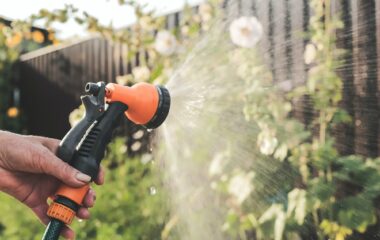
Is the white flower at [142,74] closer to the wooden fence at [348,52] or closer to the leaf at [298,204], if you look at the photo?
the wooden fence at [348,52]

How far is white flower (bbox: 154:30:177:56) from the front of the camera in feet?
10.7

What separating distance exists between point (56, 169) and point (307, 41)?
1422mm

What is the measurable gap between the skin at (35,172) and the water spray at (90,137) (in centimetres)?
3

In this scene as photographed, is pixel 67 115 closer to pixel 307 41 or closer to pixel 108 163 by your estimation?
pixel 108 163

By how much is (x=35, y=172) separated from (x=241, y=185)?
93 cm

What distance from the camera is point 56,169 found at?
1354 millimetres

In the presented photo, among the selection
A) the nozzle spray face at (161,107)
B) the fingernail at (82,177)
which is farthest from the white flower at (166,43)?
the fingernail at (82,177)

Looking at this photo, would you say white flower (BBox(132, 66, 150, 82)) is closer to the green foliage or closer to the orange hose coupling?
the green foliage

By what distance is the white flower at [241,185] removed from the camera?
2262 millimetres

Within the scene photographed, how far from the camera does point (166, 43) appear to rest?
3273 millimetres

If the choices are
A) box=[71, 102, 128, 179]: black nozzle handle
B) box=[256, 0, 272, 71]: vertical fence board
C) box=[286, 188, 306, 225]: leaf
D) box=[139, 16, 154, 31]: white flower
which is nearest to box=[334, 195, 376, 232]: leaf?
box=[286, 188, 306, 225]: leaf

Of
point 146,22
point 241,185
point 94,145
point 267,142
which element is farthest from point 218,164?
point 146,22

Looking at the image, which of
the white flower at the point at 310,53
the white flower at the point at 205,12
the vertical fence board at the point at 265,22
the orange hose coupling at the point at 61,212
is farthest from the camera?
the white flower at the point at 205,12

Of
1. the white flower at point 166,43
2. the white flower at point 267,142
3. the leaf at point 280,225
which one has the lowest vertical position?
the leaf at point 280,225
